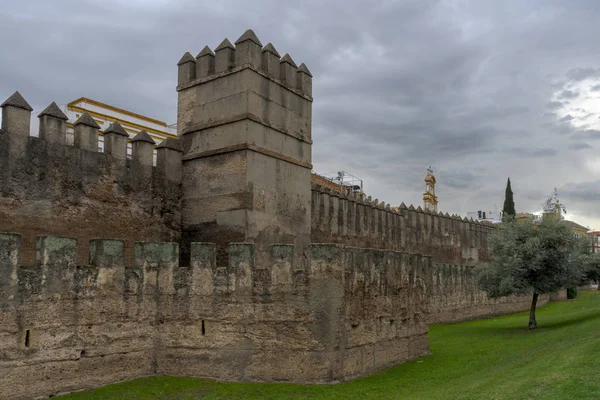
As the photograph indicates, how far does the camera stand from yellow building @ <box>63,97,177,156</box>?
1074 inches

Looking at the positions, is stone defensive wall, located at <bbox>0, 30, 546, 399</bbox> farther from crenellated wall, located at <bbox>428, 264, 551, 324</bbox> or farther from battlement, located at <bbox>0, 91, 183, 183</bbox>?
crenellated wall, located at <bbox>428, 264, 551, 324</bbox>

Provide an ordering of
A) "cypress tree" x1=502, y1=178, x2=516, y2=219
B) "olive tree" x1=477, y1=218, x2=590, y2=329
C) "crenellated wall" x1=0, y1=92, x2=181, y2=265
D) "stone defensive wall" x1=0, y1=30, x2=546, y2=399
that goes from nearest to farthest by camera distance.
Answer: "stone defensive wall" x1=0, y1=30, x2=546, y2=399 → "crenellated wall" x1=0, y1=92, x2=181, y2=265 → "olive tree" x1=477, y1=218, x2=590, y2=329 → "cypress tree" x1=502, y1=178, x2=516, y2=219

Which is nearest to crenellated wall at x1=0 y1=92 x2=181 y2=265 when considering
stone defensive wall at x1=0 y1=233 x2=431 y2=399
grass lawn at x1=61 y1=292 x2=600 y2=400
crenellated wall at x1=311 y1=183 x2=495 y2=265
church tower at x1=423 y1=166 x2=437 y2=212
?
stone defensive wall at x1=0 y1=233 x2=431 y2=399

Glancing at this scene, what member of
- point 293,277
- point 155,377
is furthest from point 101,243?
point 293,277

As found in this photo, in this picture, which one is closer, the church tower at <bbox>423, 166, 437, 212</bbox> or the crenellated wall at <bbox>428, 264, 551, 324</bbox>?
the crenellated wall at <bbox>428, 264, 551, 324</bbox>

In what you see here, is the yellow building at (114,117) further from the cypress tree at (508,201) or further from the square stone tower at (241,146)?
the cypress tree at (508,201)

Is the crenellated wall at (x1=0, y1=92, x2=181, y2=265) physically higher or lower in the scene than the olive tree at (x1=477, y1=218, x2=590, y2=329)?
higher

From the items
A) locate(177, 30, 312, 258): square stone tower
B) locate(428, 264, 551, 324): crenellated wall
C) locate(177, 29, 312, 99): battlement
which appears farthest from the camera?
locate(428, 264, 551, 324): crenellated wall

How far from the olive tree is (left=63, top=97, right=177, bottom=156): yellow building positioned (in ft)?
57.2

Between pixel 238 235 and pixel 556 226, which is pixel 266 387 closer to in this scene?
pixel 238 235

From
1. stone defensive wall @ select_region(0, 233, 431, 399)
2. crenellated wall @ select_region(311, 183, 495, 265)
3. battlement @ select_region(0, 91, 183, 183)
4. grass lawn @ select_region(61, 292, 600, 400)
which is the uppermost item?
battlement @ select_region(0, 91, 183, 183)

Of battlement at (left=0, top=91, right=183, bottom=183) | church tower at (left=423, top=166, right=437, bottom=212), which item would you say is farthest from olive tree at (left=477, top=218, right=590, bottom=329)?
church tower at (left=423, top=166, right=437, bottom=212)

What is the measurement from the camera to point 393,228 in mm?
27547

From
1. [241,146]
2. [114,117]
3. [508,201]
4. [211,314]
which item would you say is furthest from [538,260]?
[508,201]
